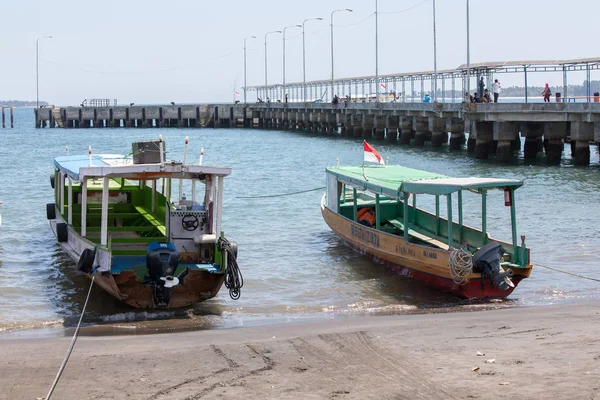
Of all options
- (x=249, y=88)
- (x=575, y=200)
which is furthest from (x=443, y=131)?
(x=249, y=88)

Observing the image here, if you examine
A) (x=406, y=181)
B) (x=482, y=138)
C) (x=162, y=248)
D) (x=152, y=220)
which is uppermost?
(x=482, y=138)

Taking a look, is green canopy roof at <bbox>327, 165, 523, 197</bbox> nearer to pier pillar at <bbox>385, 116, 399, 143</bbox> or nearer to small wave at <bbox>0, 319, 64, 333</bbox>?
small wave at <bbox>0, 319, 64, 333</bbox>

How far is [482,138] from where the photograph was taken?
42531 millimetres

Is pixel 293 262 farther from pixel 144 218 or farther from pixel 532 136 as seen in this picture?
pixel 532 136

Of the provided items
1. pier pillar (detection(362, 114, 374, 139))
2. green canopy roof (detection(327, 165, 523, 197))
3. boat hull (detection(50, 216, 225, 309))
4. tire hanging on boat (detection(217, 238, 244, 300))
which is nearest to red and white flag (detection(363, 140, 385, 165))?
green canopy roof (detection(327, 165, 523, 197))

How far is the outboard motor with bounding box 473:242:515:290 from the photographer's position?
14602 millimetres

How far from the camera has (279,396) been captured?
9.03 m

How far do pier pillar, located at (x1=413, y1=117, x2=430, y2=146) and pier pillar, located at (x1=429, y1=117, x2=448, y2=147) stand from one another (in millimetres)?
2354

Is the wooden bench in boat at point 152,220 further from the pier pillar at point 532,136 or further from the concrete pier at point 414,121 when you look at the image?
the pier pillar at point 532,136

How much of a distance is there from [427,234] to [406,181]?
182 centimetres

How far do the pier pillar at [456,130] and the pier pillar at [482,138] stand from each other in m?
6.50

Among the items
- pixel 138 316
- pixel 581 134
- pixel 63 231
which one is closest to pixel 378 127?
pixel 581 134

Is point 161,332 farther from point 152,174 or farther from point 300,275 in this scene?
point 300,275

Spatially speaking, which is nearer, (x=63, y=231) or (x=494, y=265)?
(x=494, y=265)
